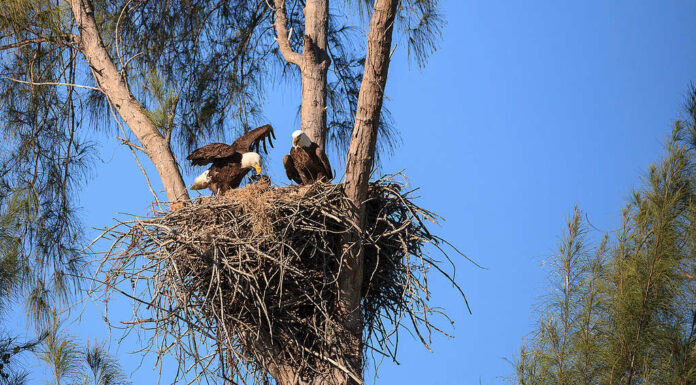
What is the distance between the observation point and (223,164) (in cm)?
442

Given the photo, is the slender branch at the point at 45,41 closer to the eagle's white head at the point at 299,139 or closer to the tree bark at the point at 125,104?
the tree bark at the point at 125,104

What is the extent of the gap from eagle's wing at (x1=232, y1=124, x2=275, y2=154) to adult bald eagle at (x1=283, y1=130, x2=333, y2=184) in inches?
10.8

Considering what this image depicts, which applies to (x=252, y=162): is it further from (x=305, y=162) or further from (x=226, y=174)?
(x=305, y=162)

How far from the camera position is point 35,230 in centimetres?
560

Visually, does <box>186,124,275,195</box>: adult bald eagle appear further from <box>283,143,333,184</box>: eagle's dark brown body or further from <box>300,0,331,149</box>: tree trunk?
<box>300,0,331,149</box>: tree trunk

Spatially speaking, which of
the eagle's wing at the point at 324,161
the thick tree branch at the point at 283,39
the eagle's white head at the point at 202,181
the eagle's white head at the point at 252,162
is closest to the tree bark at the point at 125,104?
the eagle's white head at the point at 202,181

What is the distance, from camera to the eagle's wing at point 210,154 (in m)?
4.39

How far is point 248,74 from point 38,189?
5.57ft

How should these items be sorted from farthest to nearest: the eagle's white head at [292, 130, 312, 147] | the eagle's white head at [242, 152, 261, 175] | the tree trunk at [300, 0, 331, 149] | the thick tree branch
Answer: the thick tree branch → the tree trunk at [300, 0, 331, 149] → the eagle's white head at [242, 152, 261, 175] → the eagle's white head at [292, 130, 312, 147]

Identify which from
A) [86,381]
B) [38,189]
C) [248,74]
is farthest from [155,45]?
[86,381]

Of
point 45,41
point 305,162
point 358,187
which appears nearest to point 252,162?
point 305,162

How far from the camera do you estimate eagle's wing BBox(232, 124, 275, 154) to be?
4.48 metres

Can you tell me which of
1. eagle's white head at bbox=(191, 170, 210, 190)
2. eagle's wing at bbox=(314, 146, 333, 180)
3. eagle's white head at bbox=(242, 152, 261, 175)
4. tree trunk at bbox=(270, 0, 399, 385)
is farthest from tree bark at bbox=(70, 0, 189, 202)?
tree trunk at bbox=(270, 0, 399, 385)

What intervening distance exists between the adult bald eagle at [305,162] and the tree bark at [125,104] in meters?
0.57
